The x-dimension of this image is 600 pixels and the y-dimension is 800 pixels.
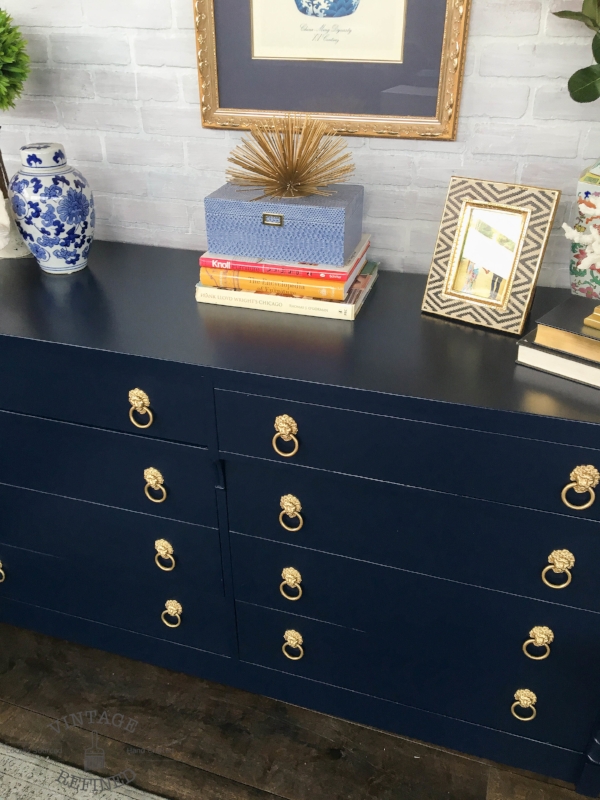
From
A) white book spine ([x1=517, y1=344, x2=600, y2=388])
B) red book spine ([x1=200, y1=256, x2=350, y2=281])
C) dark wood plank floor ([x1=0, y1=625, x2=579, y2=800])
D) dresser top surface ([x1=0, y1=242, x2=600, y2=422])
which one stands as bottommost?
dark wood plank floor ([x1=0, y1=625, x2=579, y2=800])

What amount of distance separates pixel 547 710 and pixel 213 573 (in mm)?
721

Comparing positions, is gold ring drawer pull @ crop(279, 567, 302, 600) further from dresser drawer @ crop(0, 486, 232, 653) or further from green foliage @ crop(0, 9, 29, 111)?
green foliage @ crop(0, 9, 29, 111)

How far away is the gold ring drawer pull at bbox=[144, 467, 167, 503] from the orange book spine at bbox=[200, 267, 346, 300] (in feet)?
1.27

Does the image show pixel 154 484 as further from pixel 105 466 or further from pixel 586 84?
pixel 586 84

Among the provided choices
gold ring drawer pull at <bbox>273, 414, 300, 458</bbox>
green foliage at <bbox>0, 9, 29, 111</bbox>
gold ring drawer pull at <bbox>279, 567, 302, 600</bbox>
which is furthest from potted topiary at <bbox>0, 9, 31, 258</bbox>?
gold ring drawer pull at <bbox>279, 567, 302, 600</bbox>

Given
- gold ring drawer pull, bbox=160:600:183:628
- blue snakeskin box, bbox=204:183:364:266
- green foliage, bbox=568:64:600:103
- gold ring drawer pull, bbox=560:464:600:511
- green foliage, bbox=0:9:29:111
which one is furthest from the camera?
gold ring drawer pull, bbox=160:600:183:628

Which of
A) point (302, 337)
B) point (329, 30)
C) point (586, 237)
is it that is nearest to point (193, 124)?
point (329, 30)

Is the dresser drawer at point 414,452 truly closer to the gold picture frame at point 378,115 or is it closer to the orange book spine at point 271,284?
the orange book spine at point 271,284

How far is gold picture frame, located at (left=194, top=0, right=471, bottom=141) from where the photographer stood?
1.22 metres

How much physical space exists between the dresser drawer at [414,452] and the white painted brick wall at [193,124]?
0.56m

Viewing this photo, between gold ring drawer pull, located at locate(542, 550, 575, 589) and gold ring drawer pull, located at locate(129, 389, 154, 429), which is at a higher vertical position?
gold ring drawer pull, located at locate(129, 389, 154, 429)

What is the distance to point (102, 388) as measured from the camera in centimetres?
120

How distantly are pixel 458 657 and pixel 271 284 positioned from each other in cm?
82

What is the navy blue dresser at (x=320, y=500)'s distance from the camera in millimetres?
1045
